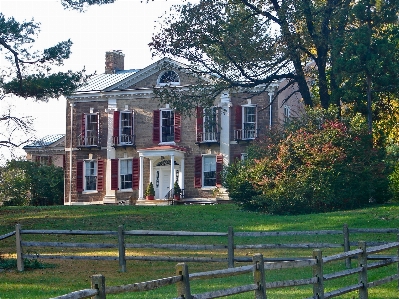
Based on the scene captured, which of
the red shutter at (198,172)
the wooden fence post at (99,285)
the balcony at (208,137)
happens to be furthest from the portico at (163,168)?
the wooden fence post at (99,285)

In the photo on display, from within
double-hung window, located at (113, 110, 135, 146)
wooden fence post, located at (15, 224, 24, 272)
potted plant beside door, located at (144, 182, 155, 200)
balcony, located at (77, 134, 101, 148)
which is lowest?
wooden fence post, located at (15, 224, 24, 272)

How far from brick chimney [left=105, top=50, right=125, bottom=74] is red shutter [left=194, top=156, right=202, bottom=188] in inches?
445

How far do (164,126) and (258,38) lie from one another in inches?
603

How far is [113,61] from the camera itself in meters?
53.4

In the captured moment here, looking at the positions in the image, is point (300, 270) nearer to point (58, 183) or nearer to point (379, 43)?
point (379, 43)

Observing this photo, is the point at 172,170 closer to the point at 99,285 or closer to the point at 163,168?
the point at 163,168

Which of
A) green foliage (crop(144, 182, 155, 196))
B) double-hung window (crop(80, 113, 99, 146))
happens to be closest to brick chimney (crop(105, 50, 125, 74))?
double-hung window (crop(80, 113, 99, 146))

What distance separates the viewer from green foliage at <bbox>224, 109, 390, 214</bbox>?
29859mm

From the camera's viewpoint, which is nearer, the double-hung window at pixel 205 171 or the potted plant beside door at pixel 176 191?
the potted plant beside door at pixel 176 191

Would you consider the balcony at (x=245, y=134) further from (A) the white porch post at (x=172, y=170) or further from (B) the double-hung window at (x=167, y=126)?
(B) the double-hung window at (x=167, y=126)

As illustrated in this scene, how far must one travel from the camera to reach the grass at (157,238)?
14961 millimetres

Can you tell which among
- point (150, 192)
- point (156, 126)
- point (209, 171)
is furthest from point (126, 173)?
point (209, 171)

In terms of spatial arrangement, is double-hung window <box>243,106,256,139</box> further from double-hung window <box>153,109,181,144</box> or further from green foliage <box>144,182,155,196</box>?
green foliage <box>144,182,155,196</box>

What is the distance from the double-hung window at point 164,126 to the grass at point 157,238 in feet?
35.5
